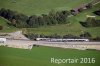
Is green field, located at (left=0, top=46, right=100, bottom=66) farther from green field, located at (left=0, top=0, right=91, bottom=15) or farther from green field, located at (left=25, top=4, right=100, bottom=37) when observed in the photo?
A: green field, located at (left=0, top=0, right=91, bottom=15)

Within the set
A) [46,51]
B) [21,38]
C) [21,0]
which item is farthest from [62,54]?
[21,0]

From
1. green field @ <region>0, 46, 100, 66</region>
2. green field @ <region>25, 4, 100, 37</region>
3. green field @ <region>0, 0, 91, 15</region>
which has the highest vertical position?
green field @ <region>0, 0, 91, 15</region>

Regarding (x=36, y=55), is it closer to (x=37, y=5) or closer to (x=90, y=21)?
(x=37, y=5)

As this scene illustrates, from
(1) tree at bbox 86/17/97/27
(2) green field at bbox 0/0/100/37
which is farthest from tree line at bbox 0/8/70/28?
(1) tree at bbox 86/17/97/27

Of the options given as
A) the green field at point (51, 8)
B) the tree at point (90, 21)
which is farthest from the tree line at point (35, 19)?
the tree at point (90, 21)

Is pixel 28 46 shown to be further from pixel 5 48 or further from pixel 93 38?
pixel 93 38

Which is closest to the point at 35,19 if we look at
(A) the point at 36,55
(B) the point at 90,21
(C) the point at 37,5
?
(C) the point at 37,5

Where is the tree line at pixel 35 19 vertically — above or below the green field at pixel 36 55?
above

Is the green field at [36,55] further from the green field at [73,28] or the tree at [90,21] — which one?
the tree at [90,21]
